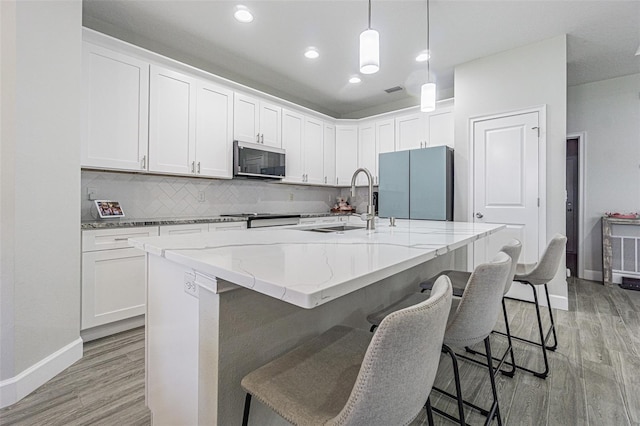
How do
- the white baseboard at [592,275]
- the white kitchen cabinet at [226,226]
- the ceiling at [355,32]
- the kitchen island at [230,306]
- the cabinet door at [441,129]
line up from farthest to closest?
the white baseboard at [592,275] < the cabinet door at [441,129] < the white kitchen cabinet at [226,226] < the ceiling at [355,32] < the kitchen island at [230,306]

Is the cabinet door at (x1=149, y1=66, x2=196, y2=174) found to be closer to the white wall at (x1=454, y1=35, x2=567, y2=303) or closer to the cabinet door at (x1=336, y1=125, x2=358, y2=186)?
the cabinet door at (x1=336, y1=125, x2=358, y2=186)

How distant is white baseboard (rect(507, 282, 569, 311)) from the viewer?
123 inches

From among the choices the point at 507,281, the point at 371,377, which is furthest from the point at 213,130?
the point at 371,377

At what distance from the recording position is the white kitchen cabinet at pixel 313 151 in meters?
4.54

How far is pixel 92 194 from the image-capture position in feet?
9.02

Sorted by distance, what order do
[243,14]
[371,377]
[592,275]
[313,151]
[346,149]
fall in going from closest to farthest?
[371,377]
[243,14]
[592,275]
[313,151]
[346,149]

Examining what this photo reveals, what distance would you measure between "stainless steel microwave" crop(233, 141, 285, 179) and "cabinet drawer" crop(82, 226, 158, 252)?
4.21 feet

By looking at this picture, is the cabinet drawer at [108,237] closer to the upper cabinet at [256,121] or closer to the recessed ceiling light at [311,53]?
the upper cabinet at [256,121]

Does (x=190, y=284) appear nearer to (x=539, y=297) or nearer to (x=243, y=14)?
(x=243, y=14)

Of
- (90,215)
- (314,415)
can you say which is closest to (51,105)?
(90,215)

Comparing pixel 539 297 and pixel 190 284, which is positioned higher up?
pixel 190 284

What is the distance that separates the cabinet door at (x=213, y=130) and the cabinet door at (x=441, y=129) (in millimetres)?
2657

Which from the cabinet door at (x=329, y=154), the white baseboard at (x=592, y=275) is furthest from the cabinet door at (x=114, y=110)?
the white baseboard at (x=592, y=275)

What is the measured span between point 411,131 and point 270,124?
201 cm
